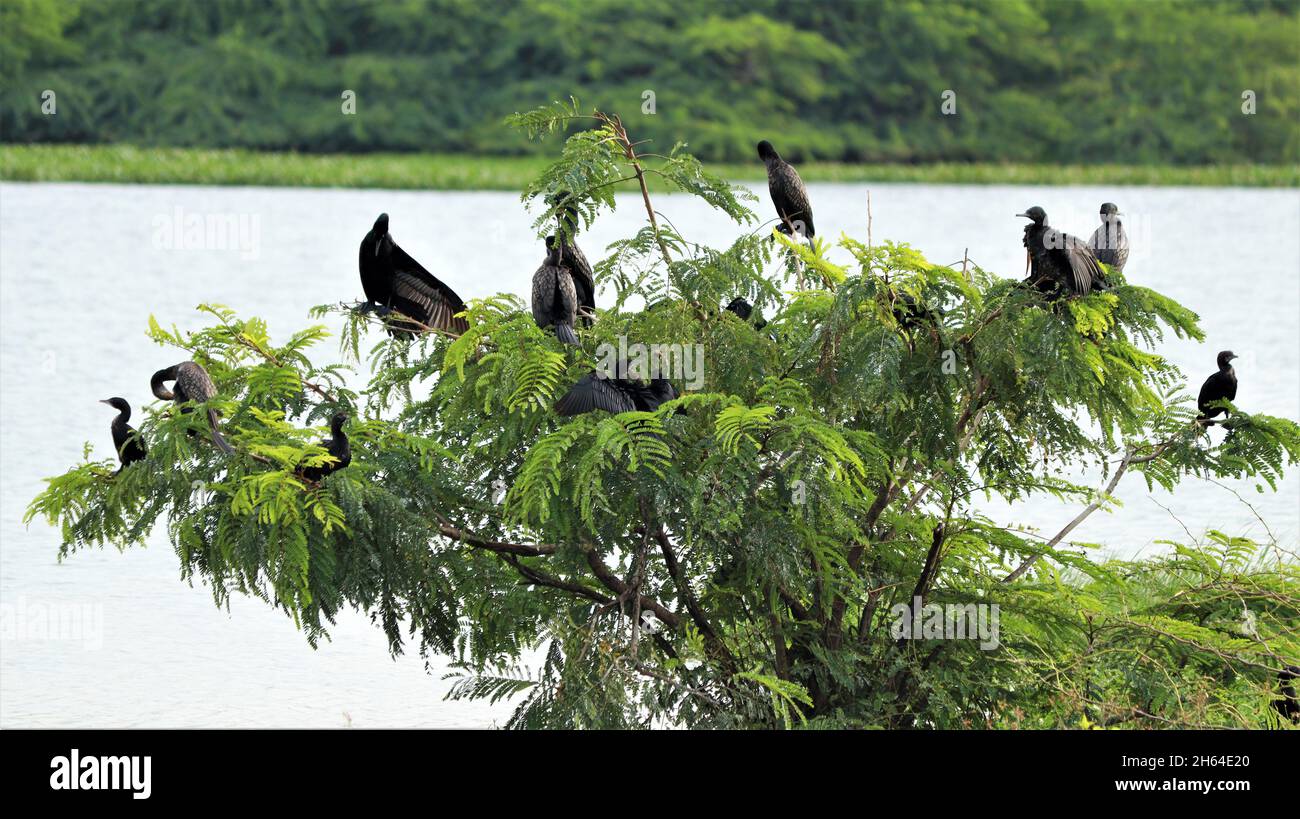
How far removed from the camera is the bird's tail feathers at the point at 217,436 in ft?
17.6

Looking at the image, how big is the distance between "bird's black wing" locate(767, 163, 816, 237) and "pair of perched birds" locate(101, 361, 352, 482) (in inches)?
73.1

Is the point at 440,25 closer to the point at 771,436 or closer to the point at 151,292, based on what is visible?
the point at 151,292

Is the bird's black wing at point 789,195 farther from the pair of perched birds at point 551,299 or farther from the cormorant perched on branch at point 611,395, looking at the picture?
the cormorant perched on branch at point 611,395

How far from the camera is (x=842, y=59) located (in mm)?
39406

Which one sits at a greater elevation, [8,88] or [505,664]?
[8,88]

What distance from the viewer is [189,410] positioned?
5.57 metres

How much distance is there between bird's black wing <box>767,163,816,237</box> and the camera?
634cm

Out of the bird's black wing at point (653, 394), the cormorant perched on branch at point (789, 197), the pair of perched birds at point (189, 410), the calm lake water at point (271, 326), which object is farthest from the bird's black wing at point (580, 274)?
the calm lake water at point (271, 326)

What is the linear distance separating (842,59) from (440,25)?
9.30 meters

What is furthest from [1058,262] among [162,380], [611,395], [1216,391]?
[162,380]

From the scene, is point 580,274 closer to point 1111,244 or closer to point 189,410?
point 189,410

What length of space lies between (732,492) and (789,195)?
149cm

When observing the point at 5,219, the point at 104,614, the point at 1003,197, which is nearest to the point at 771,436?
the point at 104,614

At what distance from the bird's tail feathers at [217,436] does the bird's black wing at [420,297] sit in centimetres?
113
